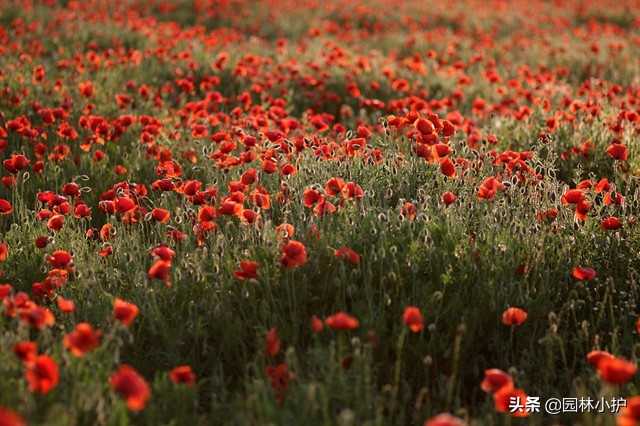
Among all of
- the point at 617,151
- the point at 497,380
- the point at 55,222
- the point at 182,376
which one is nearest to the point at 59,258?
the point at 55,222

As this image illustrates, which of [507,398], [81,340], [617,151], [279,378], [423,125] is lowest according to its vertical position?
[279,378]

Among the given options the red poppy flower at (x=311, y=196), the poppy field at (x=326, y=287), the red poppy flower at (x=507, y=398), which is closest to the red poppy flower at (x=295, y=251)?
the poppy field at (x=326, y=287)

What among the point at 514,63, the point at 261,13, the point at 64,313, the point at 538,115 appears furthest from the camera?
the point at 261,13

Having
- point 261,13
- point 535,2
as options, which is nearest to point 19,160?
point 261,13

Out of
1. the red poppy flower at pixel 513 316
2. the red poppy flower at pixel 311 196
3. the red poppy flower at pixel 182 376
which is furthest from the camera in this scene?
the red poppy flower at pixel 311 196

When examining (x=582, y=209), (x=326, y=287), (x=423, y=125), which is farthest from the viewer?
(x=423, y=125)

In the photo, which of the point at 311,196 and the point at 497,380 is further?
the point at 311,196

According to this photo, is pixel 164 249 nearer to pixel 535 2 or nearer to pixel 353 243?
pixel 353 243

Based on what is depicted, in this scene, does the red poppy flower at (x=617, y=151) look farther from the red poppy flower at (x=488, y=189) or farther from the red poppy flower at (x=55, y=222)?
the red poppy flower at (x=55, y=222)

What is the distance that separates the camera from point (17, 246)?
3520mm

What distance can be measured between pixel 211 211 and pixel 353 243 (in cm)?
62

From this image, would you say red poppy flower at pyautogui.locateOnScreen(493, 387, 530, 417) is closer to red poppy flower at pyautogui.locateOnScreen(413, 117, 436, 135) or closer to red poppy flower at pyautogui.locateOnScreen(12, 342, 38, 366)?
red poppy flower at pyautogui.locateOnScreen(12, 342, 38, 366)

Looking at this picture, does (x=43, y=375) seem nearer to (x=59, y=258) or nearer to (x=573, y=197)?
(x=59, y=258)

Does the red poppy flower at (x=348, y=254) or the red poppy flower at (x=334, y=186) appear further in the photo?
the red poppy flower at (x=334, y=186)
